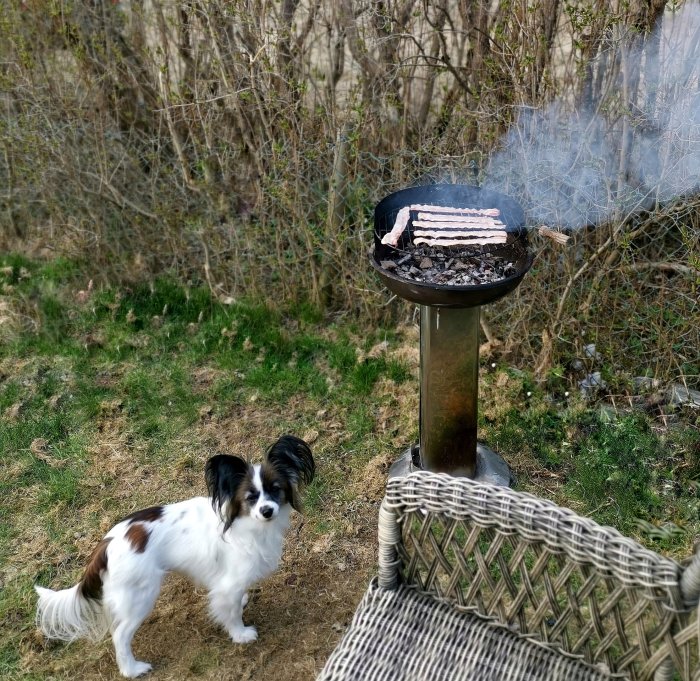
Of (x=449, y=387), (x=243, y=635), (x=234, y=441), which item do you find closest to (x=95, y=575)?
(x=243, y=635)

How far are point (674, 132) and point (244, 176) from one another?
8.57 ft

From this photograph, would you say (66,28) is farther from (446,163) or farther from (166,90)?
(446,163)

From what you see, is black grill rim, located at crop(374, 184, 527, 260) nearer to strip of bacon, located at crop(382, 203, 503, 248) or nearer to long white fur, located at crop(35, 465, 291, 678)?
strip of bacon, located at crop(382, 203, 503, 248)

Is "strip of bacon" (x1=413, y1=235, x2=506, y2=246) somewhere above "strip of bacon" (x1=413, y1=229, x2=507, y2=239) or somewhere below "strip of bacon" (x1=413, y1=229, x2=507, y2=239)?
below

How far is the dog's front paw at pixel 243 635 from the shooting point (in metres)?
3.02

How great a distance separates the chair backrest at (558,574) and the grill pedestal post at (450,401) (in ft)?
3.48

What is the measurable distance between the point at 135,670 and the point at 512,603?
5.05 ft

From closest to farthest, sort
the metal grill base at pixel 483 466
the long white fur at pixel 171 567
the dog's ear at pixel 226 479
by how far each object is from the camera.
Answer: the dog's ear at pixel 226 479, the long white fur at pixel 171 567, the metal grill base at pixel 483 466

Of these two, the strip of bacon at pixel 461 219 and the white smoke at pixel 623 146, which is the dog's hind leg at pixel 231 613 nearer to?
the strip of bacon at pixel 461 219

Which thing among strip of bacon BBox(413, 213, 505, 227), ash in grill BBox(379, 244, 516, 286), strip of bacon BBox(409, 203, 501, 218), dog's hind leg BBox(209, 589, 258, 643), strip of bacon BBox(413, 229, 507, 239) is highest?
strip of bacon BBox(409, 203, 501, 218)

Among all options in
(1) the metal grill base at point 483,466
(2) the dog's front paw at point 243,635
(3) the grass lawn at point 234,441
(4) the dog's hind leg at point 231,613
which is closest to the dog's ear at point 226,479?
(4) the dog's hind leg at point 231,613

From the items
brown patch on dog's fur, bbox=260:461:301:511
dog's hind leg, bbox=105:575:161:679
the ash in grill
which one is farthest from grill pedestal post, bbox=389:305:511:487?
dog's hind leg, bbox=105:575:161:679

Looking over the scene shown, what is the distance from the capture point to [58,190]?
535cm

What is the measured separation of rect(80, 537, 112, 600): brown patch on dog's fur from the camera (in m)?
2.73
